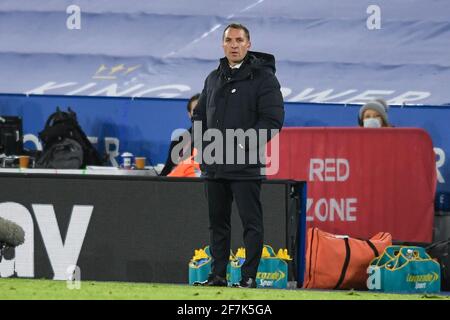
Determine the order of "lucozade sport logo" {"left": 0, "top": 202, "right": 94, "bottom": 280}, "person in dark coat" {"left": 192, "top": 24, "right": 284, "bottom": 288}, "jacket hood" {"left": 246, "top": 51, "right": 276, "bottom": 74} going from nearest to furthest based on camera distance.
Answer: "person in dark coat" {"left": 192, "top": 24, "right": 284, "bottom": 288} → "jacket hood" {"left": 246, "top": 51, "right": 276, "bottom": 74} → "lucozade sport logo" {"left": 0, "top": 202, "right": 94, "bottom": 280}

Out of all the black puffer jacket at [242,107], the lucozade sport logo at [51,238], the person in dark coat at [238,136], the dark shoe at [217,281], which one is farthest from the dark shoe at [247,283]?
the lucozade sport logo at [51,238]

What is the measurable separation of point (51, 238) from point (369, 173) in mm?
2729

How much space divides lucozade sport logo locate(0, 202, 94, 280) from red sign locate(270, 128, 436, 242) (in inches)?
69.7

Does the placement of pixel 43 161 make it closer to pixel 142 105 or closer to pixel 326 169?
pixel 142 105

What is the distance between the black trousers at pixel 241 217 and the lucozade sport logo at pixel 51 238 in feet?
5.54

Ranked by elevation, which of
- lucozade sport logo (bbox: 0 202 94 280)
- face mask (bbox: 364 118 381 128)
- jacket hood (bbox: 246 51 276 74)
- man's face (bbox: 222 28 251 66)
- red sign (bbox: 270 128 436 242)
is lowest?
lucozade sport logo (bbox: 0 202 94 280)

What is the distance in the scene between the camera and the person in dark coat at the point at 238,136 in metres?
7.32

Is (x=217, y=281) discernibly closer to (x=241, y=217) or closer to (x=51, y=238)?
(x=241, y=217)

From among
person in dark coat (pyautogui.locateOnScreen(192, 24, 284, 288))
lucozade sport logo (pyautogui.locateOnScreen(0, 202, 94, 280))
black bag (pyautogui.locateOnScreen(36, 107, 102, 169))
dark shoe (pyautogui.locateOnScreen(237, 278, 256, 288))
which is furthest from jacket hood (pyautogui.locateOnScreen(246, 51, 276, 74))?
black bag (pyautogui.locateOnScreen(36, 107, 102, 169))

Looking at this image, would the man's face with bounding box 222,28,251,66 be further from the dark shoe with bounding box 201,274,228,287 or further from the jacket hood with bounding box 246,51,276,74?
the dark shoe with bounding box 201,274,228,287

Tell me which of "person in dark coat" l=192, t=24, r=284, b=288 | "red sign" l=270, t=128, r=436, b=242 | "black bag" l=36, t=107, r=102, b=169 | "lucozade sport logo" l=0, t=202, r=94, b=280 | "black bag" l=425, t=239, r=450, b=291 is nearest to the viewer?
"person in dark coat" l=192, t=24, r=284, b=288

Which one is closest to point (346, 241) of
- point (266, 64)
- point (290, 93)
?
point (266, 64)

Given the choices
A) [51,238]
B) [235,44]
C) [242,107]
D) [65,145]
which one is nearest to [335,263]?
[242,107]

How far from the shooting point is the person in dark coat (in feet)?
24.0
